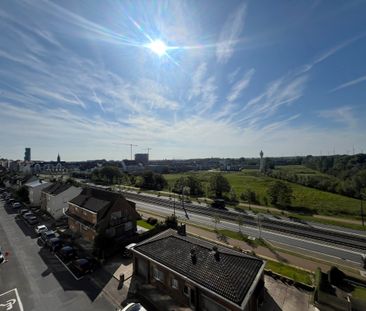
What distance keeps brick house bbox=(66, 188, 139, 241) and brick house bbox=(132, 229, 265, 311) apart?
10.5 metres

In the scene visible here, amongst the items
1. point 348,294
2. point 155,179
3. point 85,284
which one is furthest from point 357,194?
point 85,284

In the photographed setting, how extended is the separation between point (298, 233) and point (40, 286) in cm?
4108

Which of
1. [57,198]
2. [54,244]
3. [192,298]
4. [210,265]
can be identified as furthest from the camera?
[57,198]

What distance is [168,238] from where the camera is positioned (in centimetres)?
2355

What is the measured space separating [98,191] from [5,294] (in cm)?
1815

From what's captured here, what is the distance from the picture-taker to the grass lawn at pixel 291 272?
75.5 feet

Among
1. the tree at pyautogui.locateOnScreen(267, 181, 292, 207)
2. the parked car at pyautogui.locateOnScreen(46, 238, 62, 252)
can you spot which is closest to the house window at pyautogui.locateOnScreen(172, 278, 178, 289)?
the parked car at pyautogui.locateOnScreen(46, 238, 62, 252)

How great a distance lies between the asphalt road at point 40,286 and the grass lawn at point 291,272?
18594 millimetres

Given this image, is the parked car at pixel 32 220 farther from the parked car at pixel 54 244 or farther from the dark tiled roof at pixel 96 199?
the parked car at pixel 54 244

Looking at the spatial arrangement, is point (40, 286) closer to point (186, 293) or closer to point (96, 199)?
point (96, 199)

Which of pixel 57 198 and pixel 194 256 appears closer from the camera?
pixel 194 256

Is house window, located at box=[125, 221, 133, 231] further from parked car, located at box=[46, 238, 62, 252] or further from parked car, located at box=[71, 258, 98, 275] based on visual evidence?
parked car, located at box=[46, 238, 62, 252]

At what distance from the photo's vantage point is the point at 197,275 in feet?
55.5

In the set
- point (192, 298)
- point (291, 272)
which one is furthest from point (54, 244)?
point (291, 272)
